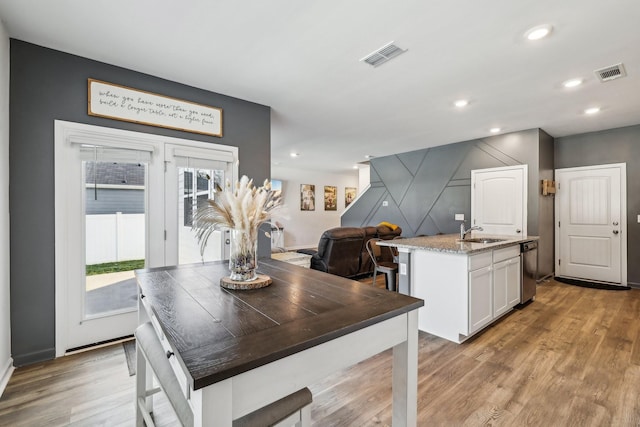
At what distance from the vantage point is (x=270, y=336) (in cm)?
93

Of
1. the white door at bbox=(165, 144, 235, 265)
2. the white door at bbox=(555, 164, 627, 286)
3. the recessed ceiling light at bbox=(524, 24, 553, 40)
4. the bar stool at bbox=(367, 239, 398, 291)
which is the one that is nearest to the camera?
the recessed ceiling light at bbox=(524, 24, 553, 40)

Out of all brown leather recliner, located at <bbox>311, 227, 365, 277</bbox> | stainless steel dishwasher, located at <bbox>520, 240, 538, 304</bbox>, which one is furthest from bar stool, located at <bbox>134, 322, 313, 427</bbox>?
stainless steel dishwasher, located at <bbox>520, 240, 538, 304</bbox>

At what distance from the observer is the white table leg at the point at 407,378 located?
1246 millimetres

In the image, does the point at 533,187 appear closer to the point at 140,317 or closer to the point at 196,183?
the point at 196,183

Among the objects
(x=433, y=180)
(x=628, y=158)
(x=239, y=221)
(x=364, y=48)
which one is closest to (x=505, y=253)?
(x=364, y=48)

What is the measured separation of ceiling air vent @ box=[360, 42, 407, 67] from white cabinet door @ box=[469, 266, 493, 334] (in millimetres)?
2122

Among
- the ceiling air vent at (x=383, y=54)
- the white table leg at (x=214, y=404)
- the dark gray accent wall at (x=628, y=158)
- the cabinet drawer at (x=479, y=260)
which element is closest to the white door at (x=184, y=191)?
the ceiling air vent at (x=383, y=54)

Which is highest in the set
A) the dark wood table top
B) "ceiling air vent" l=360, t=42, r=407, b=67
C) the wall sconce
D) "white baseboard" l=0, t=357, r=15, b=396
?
"ceiling air vent" l=360, t=42, r=407, b=67

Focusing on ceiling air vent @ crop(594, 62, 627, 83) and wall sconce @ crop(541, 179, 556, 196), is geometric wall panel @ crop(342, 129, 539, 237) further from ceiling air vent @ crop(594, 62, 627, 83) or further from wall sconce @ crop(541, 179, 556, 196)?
ceiling air vent @ crop(594, 62, 627, 83)

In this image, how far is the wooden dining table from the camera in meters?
0.78

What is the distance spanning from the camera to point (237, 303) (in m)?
1.24

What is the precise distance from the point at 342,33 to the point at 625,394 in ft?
10.8

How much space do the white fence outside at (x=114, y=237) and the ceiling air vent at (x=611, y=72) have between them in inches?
191

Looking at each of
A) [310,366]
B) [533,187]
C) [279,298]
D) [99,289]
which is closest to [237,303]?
[279,298]
